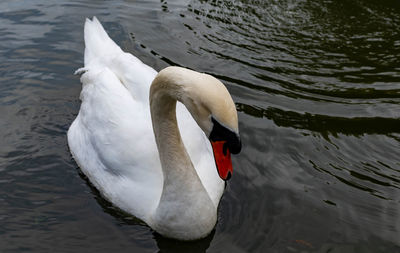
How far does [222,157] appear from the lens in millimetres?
4039

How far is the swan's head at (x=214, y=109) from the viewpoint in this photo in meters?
3.66

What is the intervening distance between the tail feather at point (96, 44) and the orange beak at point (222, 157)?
329 cm

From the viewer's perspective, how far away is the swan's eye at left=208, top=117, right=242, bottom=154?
147 inches

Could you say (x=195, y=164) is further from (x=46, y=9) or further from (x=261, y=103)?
(x=46, y=9)

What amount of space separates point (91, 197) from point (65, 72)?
322 centimetres

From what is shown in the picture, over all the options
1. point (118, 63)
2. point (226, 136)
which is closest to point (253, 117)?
point (118, 63)

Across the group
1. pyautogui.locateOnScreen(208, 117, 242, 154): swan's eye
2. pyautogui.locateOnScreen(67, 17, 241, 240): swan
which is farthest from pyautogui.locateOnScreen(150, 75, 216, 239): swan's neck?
pyautogui.locateOnScreen(208, 117, 242, 154): swan's eye

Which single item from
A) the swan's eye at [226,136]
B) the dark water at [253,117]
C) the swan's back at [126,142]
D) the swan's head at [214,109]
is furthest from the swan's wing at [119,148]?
the swan's eye at [226,136]

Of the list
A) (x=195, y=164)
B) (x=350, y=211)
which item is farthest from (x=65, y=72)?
(x=350, y=211)

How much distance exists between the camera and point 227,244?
475cm

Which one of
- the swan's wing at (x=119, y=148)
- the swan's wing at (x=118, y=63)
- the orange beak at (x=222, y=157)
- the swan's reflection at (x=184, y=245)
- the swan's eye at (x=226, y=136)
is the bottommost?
the swan's reflection at (x=184, y=245)

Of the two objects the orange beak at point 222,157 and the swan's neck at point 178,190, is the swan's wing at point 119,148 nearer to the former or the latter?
the swan's neck at point 178,190

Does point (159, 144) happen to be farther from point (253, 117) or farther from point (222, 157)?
point (253, 117)

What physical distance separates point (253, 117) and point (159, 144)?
2.21 metres
